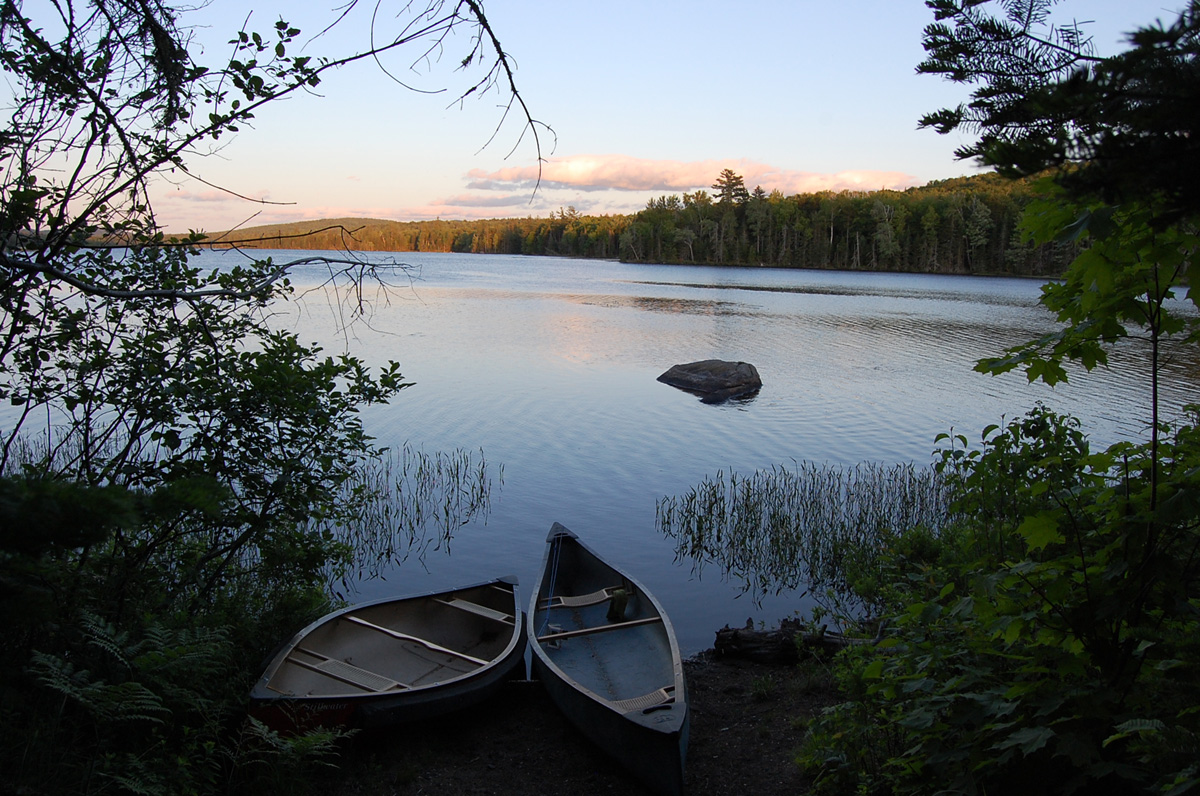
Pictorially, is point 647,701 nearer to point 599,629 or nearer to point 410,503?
point 599,629

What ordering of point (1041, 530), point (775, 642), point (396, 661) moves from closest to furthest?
point (1041, 530)
point (396, 661)
point (775, 642)

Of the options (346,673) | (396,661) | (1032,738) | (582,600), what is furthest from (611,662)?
(1032,738)

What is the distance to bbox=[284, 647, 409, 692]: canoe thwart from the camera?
21.4 ft

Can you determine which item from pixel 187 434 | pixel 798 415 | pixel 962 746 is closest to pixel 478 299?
pixel 798 415

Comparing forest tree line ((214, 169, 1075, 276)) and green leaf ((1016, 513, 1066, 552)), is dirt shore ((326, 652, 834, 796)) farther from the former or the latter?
forest tree line ((214, 169, 1075, 276))

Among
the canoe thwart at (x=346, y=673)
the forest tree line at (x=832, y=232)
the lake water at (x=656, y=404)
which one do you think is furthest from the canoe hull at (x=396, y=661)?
the forest tree line at (x=832, y=232)

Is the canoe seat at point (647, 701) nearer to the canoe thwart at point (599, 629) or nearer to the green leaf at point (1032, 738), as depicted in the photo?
the canoe thwart at point (599, 629)

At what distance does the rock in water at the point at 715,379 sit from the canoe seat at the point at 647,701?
1540cm

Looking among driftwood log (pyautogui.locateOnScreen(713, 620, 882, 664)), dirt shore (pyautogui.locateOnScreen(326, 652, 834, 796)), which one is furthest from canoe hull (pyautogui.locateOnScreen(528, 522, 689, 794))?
driftwood log (pyautogui.locateOnScreen(713, 620, 882, 664))

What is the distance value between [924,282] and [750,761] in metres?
81.8

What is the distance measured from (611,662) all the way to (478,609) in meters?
1.74

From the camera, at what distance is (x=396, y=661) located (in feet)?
24.2

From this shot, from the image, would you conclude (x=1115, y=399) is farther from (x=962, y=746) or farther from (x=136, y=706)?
(x=136, y=706)

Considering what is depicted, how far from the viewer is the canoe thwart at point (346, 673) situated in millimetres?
6527
